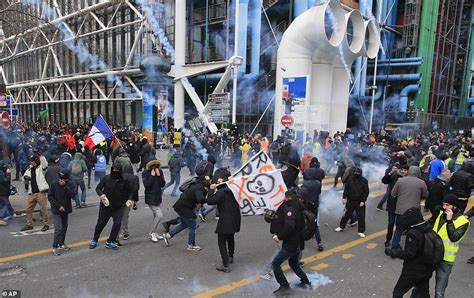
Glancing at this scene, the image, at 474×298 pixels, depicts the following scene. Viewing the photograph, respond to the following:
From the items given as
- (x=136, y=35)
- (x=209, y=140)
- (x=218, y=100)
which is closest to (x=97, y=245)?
(x=209, y=140)

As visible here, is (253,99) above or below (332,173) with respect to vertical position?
above

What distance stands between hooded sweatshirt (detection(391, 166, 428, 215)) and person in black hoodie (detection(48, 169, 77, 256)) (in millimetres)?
5366

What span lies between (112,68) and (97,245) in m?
25.6

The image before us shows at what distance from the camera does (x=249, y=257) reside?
19.2 feet

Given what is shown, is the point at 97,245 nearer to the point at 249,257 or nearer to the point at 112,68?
the point at 249,257

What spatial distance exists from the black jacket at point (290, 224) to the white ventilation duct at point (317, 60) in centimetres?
1329

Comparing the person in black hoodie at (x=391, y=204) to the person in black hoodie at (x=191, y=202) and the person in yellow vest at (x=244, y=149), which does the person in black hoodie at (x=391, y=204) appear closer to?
the person in black hoodie at (x=191, y=202)

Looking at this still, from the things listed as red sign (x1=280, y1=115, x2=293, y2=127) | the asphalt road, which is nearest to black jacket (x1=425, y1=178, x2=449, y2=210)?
the asphalt road

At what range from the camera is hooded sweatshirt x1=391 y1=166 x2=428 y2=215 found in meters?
5.86

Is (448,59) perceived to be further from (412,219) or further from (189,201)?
(412,219)

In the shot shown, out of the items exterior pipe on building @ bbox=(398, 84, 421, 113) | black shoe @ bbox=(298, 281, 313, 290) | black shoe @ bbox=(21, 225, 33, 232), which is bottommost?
black shoe @ bbox=(21, 225, 33, 232)

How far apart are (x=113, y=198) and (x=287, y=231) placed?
10.1 ft

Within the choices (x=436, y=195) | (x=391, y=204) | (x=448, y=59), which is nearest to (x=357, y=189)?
(x=391, y=204)

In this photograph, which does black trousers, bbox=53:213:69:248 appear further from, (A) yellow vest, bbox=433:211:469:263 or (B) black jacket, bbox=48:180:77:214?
(A) yellow vest, bbox=433:211:469:263
